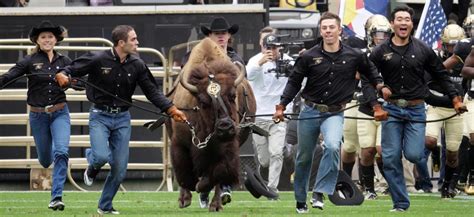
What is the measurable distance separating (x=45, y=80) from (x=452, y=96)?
4.63 meters

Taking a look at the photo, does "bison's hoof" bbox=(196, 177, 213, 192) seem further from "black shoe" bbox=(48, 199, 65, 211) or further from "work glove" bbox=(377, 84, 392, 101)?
"work glove" bbox=(377, 84, 392, 101)

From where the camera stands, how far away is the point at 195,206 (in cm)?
1998

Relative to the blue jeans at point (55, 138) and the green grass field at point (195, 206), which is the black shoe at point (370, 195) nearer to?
the green grass field at point (195, 206)

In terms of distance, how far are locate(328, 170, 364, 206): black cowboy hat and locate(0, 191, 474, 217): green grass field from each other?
0.13 meters

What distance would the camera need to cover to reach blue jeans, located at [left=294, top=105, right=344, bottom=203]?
1753 cm

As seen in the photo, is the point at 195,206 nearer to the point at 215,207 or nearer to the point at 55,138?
the point at 215,207

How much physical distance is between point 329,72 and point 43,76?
140 inches

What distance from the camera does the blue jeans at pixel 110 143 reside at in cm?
1767

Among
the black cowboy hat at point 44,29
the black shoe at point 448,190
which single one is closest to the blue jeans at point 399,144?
the black shoe at point 448,190

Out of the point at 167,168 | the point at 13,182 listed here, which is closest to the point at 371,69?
the point at 167,168

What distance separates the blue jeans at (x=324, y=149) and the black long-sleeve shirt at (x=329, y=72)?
189 millimetres

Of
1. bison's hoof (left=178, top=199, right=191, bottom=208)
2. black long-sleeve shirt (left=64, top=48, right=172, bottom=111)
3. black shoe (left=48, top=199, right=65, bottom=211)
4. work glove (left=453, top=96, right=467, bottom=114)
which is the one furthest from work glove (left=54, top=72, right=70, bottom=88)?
work glove (left=453, top=96, right=467, bottom=114)

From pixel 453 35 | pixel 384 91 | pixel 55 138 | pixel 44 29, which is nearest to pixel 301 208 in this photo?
pixel 384 91

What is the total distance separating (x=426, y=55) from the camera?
1809 centimetres
